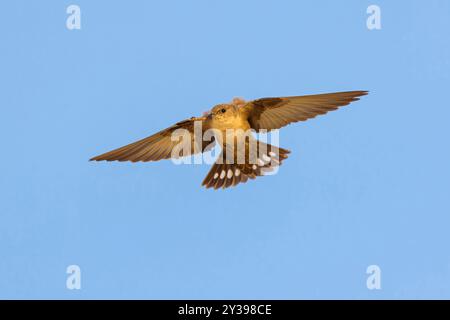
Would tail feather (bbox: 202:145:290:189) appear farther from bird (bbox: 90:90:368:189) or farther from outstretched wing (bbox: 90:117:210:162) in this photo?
outstretched wing (bbox: 90:117:210:162)

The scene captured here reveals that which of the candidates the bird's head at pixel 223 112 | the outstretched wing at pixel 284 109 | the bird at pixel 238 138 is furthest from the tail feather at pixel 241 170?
the bird's head at pixel 223 112

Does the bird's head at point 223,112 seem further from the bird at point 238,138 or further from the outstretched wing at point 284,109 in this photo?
the outstretched wing at point 284,109

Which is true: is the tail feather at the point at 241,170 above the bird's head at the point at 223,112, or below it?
below

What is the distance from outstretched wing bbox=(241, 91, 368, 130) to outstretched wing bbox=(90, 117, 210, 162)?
1.54 feet

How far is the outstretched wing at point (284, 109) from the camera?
34.1 ft

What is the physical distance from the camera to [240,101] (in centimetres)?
1050

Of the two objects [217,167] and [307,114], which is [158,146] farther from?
[307,114]

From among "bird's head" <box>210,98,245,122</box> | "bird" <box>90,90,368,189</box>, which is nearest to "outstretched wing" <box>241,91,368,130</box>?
"bird" <box>90,90,368,189</box>

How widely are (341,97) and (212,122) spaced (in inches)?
45.1

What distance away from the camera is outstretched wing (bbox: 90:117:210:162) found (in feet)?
34.8

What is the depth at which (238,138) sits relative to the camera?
10.5m

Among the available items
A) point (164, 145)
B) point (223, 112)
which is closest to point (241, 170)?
point (223, 112)

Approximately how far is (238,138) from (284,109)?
49 cm

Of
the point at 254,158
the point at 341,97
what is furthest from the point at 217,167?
the point at 341,97
